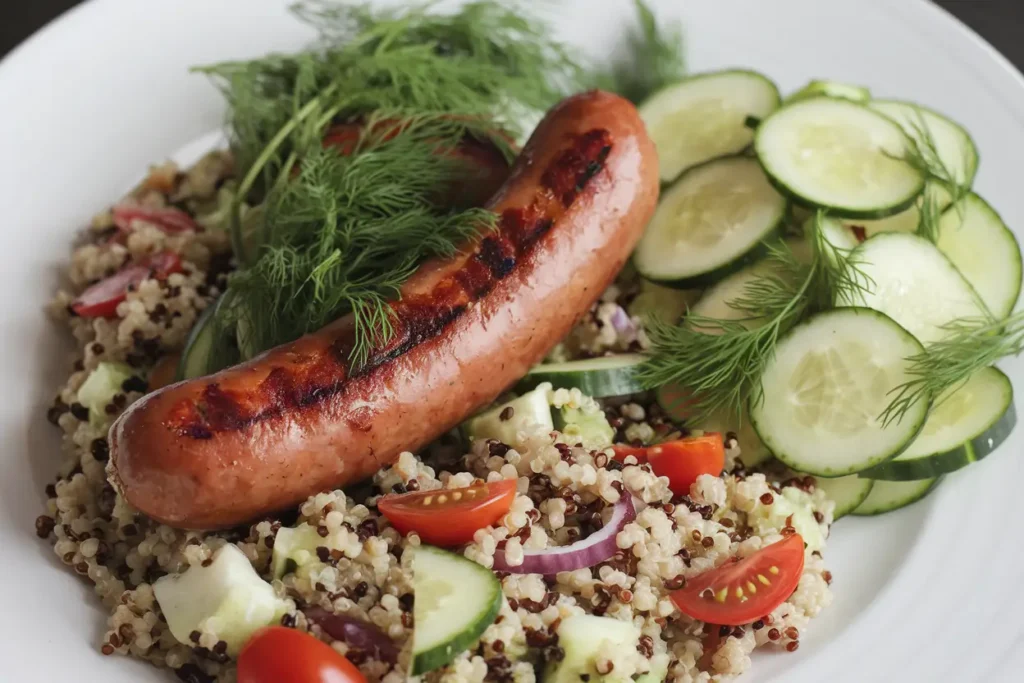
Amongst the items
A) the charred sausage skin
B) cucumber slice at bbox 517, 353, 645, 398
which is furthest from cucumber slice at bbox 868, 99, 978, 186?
cucumber slice at bbox 517, 353, 645, 398

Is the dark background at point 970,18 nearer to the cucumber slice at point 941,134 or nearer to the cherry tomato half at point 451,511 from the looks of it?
the cucumber slice at point 941,134

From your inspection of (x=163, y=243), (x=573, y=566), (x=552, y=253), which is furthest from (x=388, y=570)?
(x=163, y=243)

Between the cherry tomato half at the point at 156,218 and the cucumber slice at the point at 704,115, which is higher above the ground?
the cherry tomato half at the point at 156,218

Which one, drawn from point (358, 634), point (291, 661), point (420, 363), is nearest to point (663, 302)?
point (420, 363)

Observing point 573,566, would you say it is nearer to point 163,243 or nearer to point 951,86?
point 163,243

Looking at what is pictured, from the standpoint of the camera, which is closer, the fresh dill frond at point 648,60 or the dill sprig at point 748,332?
the dill sprig at point 748,332

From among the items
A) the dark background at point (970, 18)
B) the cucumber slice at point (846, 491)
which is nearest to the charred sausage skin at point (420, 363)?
the cucumber slice at point (846, 491)
